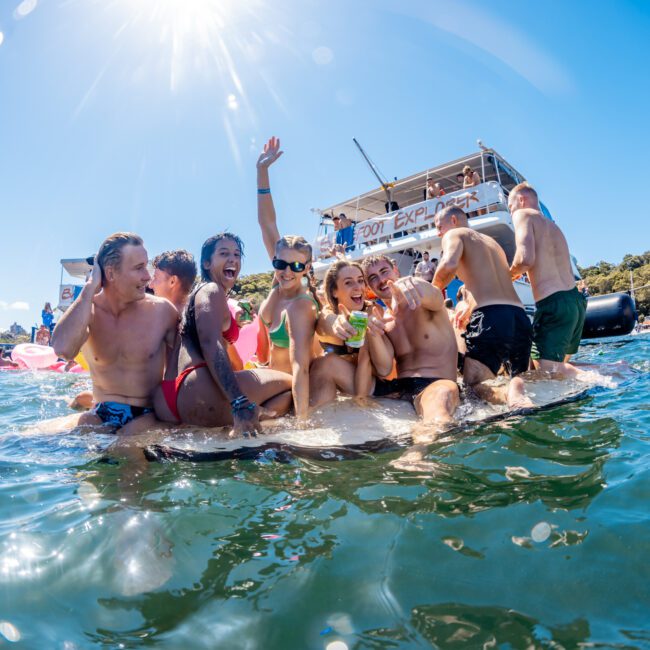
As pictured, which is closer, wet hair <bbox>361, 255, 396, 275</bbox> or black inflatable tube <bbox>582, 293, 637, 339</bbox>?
wet hair <bbox>361, 255, 396, 275</bbox>

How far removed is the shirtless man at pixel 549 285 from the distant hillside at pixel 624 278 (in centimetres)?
2404

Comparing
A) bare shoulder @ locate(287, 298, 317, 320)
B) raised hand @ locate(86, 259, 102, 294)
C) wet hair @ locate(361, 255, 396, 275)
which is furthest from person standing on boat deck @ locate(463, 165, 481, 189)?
raised hand @ locate(86, 259, 102, 294)

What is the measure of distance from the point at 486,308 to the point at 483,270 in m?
0.36

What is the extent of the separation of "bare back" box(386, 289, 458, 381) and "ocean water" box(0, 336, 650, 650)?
108cm

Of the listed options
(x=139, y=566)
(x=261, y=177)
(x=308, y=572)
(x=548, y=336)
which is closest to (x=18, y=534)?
(x=139, y=566)

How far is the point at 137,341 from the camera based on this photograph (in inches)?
127

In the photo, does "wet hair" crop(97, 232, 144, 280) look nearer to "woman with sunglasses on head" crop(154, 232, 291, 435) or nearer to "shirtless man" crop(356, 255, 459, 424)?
"woman with sunglasses on head" crop(154, 232, 291, 435)

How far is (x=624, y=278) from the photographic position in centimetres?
3819

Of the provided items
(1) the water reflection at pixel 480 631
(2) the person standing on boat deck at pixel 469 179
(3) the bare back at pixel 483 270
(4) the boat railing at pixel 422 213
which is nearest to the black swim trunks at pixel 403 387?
(3) the bare back at pixel 483 270

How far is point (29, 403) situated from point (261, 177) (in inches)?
172

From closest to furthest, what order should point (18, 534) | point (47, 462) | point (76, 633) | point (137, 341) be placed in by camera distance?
point (76, 633), point (18, 534), point (47, 462), point (137, 341)

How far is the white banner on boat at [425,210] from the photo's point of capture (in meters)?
12.8

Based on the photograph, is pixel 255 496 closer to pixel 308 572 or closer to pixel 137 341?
pixel 308 572

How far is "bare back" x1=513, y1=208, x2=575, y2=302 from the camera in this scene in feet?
15.0
